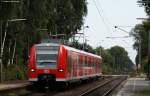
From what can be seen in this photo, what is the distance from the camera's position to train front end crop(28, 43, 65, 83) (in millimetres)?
34906

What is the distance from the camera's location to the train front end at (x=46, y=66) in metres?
34.9

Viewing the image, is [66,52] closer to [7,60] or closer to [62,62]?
[62,62]

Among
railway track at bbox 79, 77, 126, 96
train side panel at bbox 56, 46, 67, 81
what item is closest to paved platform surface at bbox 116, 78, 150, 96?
railway track at bbox 79, 77, 126, 96

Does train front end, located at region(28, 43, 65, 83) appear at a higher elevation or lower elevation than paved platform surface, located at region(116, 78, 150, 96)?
higher

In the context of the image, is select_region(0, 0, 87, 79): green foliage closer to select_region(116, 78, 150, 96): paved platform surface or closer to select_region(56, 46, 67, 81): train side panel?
select_region(116, 78, 150, 96): paved platform surface

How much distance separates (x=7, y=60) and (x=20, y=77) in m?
4.06

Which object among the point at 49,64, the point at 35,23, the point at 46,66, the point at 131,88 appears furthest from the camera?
the point at 35,23

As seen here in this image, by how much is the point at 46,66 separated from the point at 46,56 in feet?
2.21

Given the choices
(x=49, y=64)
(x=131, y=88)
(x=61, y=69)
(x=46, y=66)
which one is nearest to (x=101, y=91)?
(x=131, y=88)

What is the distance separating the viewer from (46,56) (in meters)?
35.2

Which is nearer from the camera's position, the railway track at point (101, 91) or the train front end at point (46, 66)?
the railway track at point (101, 91)

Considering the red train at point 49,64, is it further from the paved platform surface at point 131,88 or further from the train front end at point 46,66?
the paved platform surface at point 131,88

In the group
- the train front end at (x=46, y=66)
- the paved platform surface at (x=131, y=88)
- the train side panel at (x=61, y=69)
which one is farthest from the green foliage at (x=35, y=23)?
the train side panel at (x=61, y=69)

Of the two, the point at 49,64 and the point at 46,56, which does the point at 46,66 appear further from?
the point at 46,56
